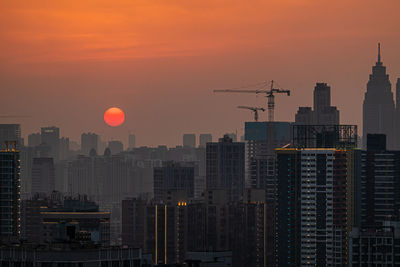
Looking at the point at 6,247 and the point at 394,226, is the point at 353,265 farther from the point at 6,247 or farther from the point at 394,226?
the point at 6,247

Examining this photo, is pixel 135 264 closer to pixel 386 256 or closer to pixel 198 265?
pixel 198 265

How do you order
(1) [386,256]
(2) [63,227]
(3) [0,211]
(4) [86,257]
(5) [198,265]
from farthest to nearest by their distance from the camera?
(3) [0,211] < (1) [386,256] < (5) [198,265] < (2) [63,227] < (4) [86,257]

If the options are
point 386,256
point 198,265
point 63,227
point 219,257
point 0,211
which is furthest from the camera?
point 0,211

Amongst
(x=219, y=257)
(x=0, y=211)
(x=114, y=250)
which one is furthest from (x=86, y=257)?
(x=0, y=211)

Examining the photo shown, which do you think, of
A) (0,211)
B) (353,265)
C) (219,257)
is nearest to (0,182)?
(0,211)

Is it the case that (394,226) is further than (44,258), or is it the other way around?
(394,226)

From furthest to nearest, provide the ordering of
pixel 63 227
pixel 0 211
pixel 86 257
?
pixel 0 211
pixel 63 227
pixel 86 257

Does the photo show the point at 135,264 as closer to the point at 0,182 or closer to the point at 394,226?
the point at 394,226

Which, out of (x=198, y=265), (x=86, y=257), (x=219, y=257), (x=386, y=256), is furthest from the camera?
(x=219, y=257)

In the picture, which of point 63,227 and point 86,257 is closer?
point 86,257
